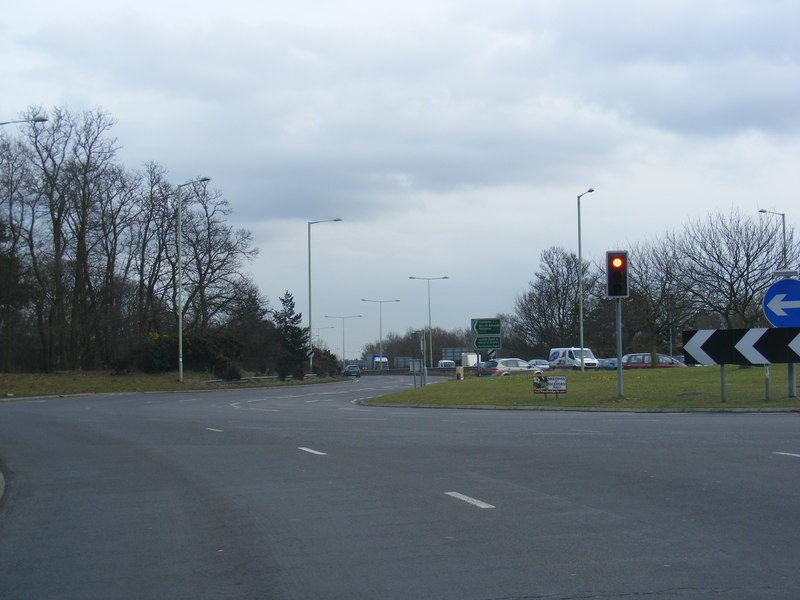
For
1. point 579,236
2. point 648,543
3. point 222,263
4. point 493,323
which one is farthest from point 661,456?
point 222,263

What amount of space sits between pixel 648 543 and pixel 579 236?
3925cm

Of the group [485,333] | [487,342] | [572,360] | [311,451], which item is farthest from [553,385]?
[572,360]

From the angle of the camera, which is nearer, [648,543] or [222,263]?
[648,543]

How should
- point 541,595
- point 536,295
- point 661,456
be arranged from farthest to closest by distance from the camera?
point 536,295 → point 661,456 → point 541,595

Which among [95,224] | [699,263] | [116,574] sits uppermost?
[95,224]

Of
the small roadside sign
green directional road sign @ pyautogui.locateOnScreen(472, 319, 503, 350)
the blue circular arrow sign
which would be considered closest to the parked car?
green directional road sign @ pyautogui.locateOnScreen(472, 319, 503, 350)

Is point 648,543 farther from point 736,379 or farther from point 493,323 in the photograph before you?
point 493,323

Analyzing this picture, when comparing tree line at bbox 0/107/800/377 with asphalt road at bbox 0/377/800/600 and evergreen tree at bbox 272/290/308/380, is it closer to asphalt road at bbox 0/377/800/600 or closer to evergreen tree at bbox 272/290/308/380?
evergreen tree at bbox 272/290/308/380

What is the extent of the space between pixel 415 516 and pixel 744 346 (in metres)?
16.6

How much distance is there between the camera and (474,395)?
30.7 m

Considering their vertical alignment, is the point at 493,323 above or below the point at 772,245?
below

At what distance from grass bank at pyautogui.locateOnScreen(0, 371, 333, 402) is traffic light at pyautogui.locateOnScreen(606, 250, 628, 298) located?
28121mm

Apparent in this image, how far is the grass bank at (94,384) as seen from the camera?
1710 inches

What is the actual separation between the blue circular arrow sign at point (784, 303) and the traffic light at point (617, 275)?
12.5 ft
